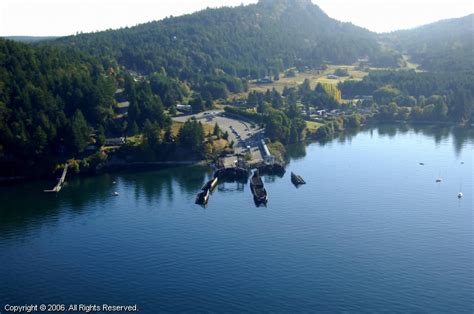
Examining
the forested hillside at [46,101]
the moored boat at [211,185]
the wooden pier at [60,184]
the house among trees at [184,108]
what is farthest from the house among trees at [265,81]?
the wooden pier at [60,184]

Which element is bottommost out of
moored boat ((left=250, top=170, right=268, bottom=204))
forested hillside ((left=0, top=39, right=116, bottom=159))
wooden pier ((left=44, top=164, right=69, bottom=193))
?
moored boat ((left=250, top=170, right=268, bottom=204))

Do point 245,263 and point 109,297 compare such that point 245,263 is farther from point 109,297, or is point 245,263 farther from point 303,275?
point 109,297

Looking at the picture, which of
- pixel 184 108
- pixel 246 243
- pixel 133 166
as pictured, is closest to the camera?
pixel 246 243


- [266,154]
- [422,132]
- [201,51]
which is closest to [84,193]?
[266,154]

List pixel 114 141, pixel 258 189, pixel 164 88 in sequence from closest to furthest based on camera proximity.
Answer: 1. pixel 258 189
2. pixel 114 141
3. pixel 164 88

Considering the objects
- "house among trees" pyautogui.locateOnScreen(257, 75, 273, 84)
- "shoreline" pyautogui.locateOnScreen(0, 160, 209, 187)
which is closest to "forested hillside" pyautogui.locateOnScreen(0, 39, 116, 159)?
"shoreline" pyautogui.locateOnScreen(0, 160, 209, 187)

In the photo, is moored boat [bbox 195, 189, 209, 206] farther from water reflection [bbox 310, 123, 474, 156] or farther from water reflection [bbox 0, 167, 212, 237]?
water reflection [bbox 310, 123, 474, 156]

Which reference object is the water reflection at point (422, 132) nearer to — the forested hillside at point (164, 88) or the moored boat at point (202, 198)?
the forested hillside at point (164, 88)

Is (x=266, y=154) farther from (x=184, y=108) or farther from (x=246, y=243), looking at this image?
(x=246, y=243)

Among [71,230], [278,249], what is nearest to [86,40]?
[71,230]
